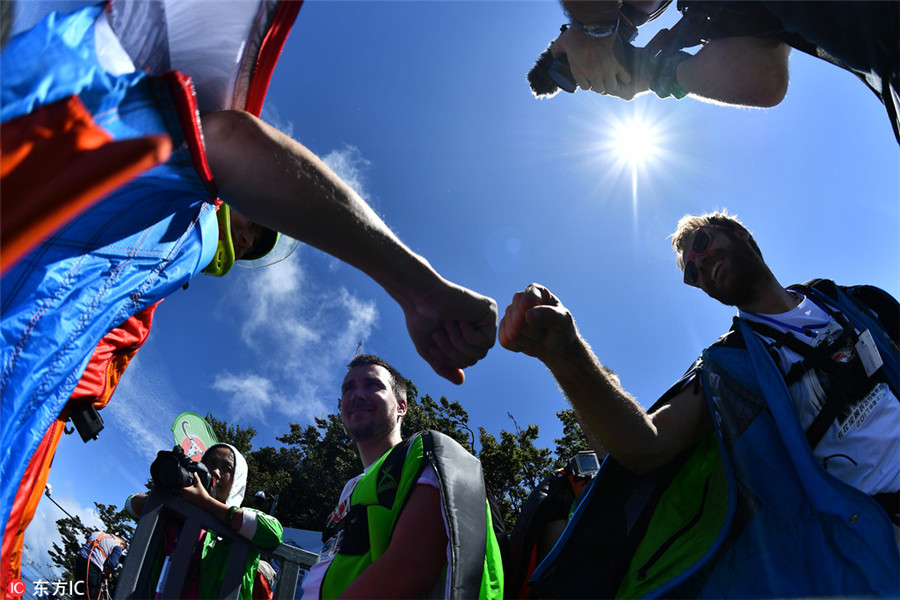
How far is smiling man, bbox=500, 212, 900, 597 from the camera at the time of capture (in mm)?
1452

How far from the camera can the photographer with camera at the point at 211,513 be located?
2.81 m

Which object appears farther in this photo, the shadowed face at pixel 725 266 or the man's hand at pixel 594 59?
the shadowed face at pixel 725 266

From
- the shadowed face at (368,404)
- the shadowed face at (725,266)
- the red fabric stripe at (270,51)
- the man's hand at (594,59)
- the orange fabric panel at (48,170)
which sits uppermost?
the man's hand at (594,59)

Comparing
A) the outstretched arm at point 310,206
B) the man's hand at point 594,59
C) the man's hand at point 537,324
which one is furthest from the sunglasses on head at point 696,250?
the outstretched arm at point 310,206

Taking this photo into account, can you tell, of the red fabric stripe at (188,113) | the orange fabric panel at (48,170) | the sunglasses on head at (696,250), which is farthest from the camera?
the sunglasses on head at (696,250)

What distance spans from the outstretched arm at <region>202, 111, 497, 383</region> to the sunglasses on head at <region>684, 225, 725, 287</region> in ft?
6.24

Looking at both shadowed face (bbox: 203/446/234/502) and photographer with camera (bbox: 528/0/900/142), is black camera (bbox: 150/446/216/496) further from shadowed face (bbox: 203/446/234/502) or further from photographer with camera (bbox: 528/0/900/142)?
photographer with camera (bbox: 528/0/900/142)

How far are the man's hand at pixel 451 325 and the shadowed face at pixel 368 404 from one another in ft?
6.11

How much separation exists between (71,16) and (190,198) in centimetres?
33

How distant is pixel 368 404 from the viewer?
3014mm

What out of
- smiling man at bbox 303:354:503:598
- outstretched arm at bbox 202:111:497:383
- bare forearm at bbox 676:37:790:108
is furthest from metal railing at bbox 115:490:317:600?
bare forearm at bbox 676:37:790:108

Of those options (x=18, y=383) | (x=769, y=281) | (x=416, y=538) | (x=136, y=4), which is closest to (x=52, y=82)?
(x=136, y=4)

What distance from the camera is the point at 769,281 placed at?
7.67 ft

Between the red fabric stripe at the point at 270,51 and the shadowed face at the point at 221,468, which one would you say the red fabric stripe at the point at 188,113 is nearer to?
the red fabric stripe at the point at 270,51
